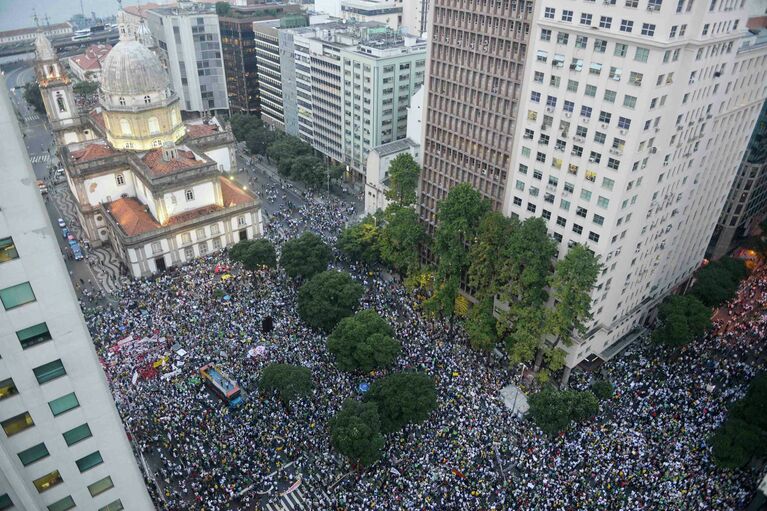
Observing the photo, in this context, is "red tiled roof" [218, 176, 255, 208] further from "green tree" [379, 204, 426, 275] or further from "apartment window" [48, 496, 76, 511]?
"apartment window" [48, 496, 76, 511]

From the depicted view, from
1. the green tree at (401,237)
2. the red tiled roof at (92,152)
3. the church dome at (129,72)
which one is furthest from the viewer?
the church dome at (129,72)

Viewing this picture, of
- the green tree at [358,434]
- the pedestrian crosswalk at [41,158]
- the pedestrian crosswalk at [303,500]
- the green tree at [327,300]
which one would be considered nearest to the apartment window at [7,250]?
the green tree at [358,434]

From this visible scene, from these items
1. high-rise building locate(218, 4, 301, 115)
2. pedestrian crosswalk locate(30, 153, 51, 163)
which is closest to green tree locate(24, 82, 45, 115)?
pedestrian crosswalk locate(30, 153, 51, 163)

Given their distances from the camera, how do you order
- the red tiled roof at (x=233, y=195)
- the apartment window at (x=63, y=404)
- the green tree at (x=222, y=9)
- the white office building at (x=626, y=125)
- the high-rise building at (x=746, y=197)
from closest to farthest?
the apartment window at (x=63, y=404)
the white office building at (x=626, y=125)
the high-rise building at (x=746, y=197)
the red tiled roof at (x=233, y=195)
the green tree at (x=222, y=9)

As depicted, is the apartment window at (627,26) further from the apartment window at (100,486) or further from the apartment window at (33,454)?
the apartment window at (33,454)

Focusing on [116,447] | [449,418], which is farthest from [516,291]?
[116,447]

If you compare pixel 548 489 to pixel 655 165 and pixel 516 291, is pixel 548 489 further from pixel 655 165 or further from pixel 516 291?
pixel 655 165
